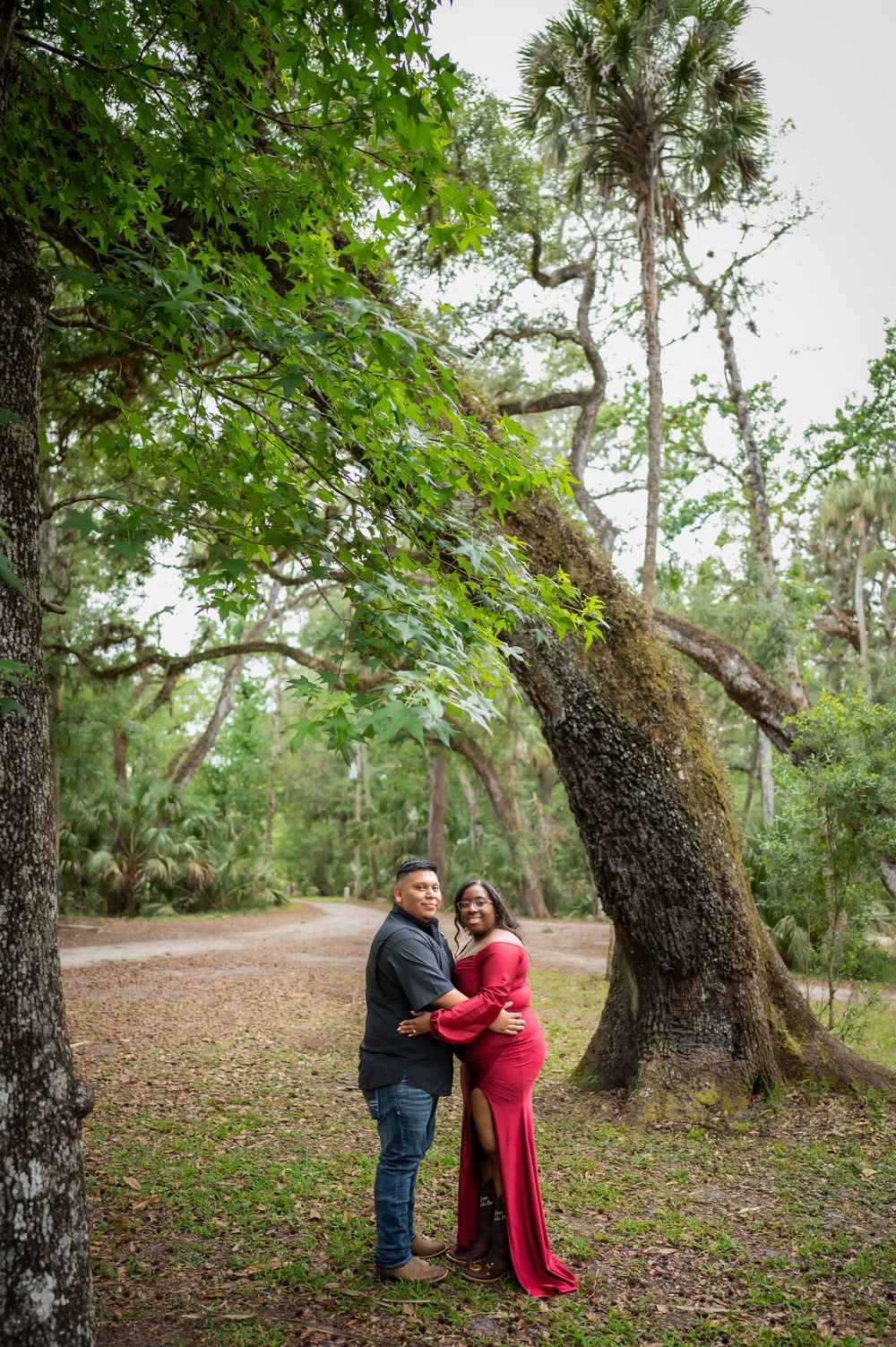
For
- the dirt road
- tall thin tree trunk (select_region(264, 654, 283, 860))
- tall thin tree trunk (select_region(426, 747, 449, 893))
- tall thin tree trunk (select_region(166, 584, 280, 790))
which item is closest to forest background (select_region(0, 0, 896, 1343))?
the dirt road

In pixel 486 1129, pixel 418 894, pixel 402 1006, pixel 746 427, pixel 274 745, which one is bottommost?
pixel 486 1129

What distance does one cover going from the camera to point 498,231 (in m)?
12.9

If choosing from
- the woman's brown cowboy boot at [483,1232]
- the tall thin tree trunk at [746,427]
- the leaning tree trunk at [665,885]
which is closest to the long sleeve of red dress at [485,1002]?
the woman's brown cowboy boot at [483,1232]

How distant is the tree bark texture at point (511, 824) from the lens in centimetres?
2425

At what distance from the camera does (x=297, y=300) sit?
13.1 ft

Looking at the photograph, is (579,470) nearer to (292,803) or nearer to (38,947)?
(38,947)

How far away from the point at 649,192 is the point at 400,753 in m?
26.7

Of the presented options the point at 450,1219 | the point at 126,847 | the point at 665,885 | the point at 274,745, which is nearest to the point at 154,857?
the point at 126,847

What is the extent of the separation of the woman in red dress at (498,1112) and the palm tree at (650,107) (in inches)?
263

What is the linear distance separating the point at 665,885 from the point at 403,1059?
318 centimetres

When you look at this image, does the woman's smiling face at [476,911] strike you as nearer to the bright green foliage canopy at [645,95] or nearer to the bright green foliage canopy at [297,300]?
the bright green foliage canopy at [297,300]

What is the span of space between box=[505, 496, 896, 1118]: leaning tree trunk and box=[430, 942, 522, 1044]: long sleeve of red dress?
8.84 ft

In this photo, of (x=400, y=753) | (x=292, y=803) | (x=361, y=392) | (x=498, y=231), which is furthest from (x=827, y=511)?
(x=361, y=392)

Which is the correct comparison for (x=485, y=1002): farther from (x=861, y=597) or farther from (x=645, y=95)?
(x=861, y=597)
